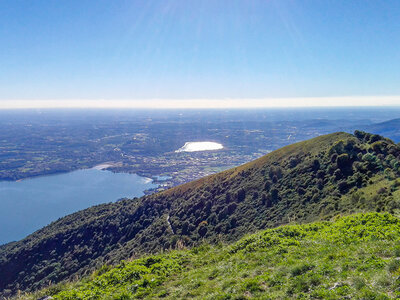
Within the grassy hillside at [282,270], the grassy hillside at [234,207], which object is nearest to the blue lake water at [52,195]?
the grassy hillside at [234,207]

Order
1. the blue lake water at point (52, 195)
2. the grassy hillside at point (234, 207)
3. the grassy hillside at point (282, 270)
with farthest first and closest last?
the blue lake water at point (52, 195)
the grassy hillside at point (234, 207)
the grassy hillside at point (282, 270)

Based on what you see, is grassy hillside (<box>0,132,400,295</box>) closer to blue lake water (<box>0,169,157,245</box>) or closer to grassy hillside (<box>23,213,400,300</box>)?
grassy hillside (<box>23,213,400,300</box>)

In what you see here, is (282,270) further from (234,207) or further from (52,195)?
(52,195)

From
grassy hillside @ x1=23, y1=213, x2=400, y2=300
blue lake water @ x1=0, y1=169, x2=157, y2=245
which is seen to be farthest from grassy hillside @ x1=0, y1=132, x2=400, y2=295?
blue lake water @ x1=0, y1=169, x2=157, y2=245

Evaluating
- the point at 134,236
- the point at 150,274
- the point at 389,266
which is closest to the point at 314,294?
the point at 389,266

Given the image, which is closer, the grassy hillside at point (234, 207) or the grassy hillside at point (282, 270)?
the grassy hillside at point (282, 270)

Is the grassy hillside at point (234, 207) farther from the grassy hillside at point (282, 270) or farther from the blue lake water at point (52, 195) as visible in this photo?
the blue lake water at point (52, 195)

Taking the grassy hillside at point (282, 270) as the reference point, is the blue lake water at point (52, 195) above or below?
below
